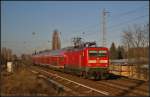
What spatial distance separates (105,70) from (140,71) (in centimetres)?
424

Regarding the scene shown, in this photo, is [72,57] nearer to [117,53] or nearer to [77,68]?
[77,68]

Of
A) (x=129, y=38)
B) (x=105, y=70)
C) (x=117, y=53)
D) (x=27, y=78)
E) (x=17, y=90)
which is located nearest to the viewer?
(x=17, y=90)

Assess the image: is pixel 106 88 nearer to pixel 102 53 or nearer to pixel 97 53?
pixel 97 53

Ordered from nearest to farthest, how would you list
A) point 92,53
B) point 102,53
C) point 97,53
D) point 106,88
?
point 106,88 → point 92,53 → point 97,53 → point 102,53

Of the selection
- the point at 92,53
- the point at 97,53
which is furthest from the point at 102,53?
the point at 92,53

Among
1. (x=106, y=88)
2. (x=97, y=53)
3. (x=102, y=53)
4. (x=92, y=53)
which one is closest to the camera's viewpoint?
(x=106, y=88)

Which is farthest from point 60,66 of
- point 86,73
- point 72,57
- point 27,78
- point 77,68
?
point 27,78

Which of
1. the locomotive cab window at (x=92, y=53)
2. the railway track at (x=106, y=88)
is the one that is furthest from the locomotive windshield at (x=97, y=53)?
the railway track at (x=106, y=88)

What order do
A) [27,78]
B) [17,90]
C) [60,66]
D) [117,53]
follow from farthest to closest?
[117,53], [60,66], [27,78], [17,90]

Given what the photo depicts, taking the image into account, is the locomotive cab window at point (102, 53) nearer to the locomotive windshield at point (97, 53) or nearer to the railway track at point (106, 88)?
the locomotive windshield at point (97, 53)

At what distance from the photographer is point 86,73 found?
32.5 meters

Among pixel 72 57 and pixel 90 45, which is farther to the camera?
pixel 72 57

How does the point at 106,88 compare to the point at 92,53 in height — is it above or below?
below

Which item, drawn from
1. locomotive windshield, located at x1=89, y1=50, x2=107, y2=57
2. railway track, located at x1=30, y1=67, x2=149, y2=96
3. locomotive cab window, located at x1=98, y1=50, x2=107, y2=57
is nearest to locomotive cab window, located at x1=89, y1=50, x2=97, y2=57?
locomotive windshield, located at x1=89, y1=50, x2=107, y2=57
